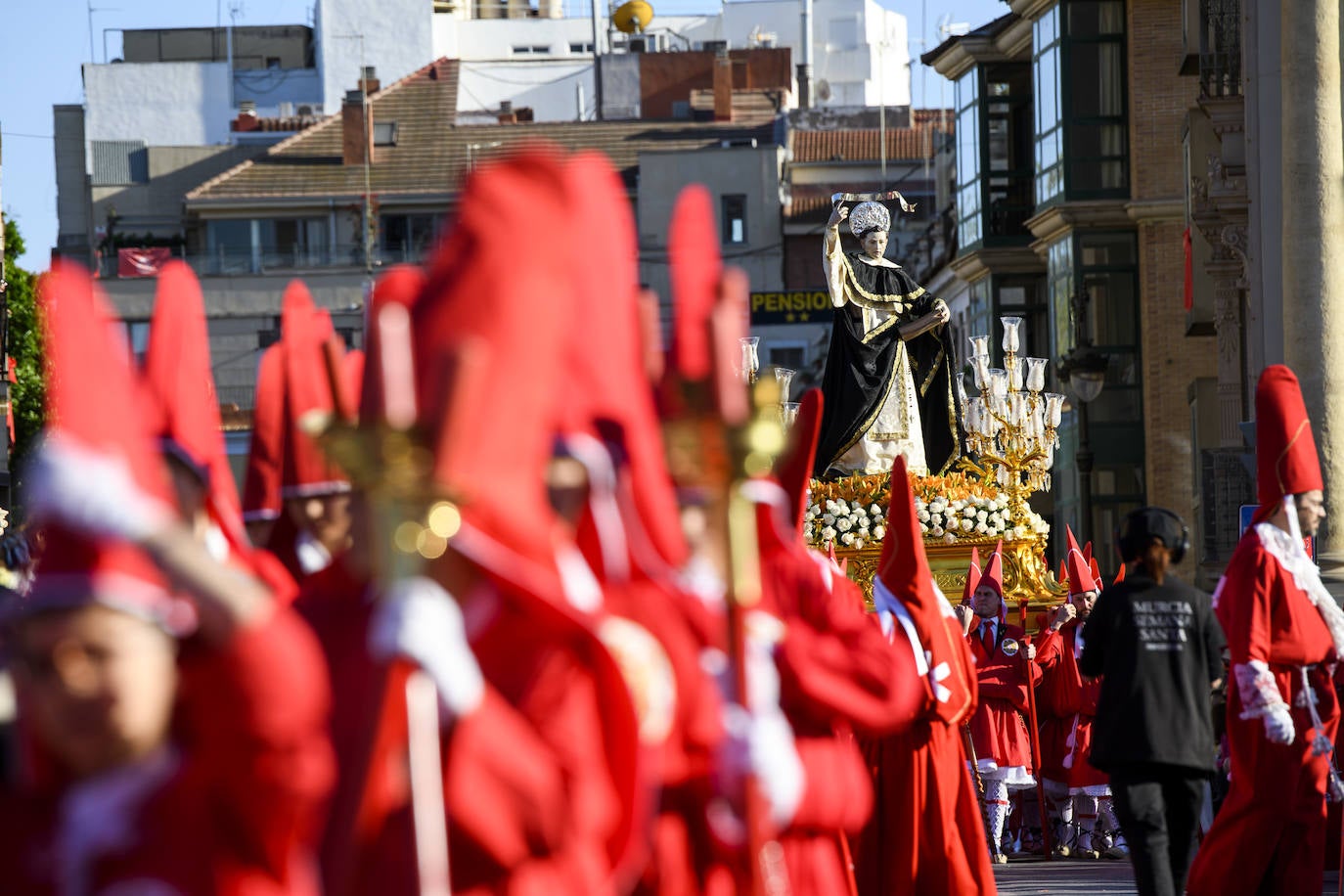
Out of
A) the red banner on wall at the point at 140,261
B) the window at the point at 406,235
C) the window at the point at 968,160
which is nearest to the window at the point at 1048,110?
the window at the point at 968,160

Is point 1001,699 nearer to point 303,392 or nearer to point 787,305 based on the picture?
point 303,392

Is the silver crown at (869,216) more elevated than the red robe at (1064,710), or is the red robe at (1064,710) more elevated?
the silver crown at (869,216)

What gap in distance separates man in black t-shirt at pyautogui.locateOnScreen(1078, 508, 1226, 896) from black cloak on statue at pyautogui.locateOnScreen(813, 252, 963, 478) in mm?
9331

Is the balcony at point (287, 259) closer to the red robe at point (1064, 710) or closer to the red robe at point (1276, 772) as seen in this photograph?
the red robe at point (1064, 710)

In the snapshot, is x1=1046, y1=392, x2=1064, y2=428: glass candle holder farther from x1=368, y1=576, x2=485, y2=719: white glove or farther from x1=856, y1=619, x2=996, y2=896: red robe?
x1=368, y1=576, x2=485, y2=719: white glove

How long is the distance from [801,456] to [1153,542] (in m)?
1.83

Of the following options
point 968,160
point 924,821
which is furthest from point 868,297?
point 968,160

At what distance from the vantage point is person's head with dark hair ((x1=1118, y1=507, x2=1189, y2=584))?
375 inches

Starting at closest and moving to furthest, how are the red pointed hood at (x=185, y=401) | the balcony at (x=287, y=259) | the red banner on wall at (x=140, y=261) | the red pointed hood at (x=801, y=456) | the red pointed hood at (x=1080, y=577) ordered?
the red pointed hood at (x=185, y=401), the red pointed hood at (x=801, y=456), the red pointed hood at (x=1080, y=577), the balcony at (x=287, y=259), the red banner on wall at (x=140, y=261)

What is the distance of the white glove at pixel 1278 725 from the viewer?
10070mm

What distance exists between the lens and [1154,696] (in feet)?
30.9

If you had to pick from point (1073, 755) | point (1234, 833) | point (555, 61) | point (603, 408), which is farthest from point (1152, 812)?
point (555, 61)

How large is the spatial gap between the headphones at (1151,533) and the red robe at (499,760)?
4.56 metres

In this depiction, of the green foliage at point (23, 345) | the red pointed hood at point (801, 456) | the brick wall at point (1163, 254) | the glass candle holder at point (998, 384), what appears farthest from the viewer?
the green foliage at point (23, 345)
